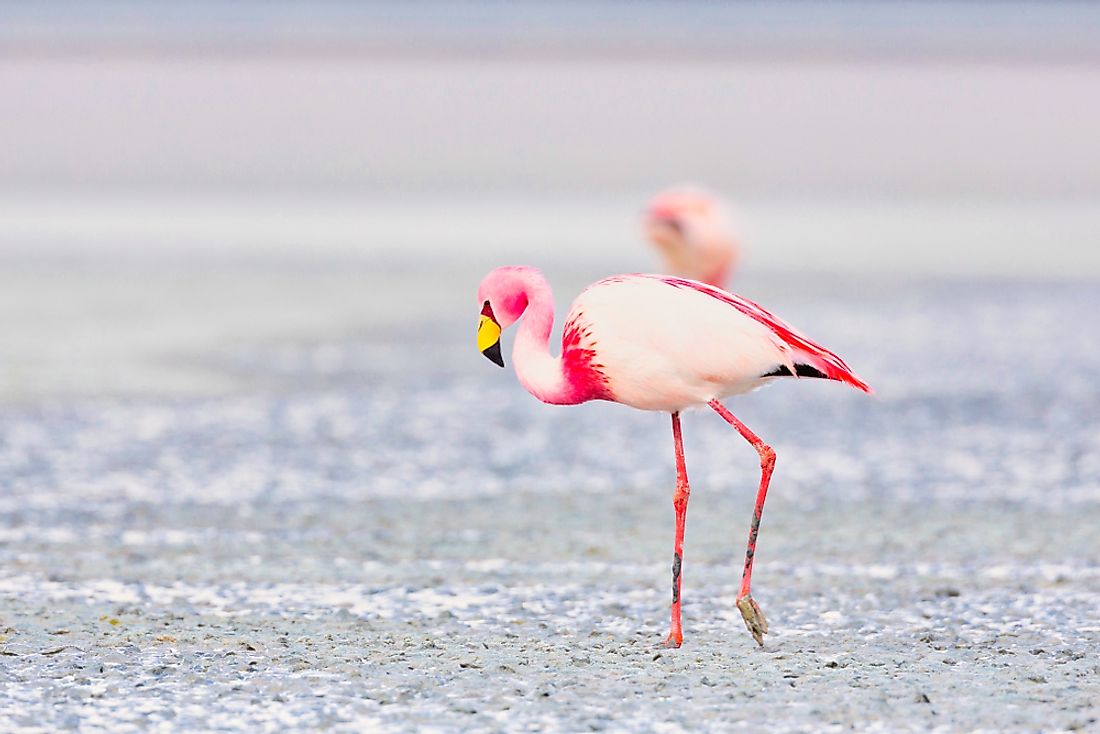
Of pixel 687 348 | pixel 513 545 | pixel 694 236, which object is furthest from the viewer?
pixel 694 236

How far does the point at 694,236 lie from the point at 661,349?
548 centimetres

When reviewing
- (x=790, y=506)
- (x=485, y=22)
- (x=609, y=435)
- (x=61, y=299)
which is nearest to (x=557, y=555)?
(x=790, y=506)

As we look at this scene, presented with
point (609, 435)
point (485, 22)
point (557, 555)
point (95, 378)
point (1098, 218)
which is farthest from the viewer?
point (485, 22)

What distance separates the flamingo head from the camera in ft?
16.7

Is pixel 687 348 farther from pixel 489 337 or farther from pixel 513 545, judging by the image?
pixel 513 545

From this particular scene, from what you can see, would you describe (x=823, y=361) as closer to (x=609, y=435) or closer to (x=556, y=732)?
(x=556, y=732)

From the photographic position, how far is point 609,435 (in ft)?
28.7

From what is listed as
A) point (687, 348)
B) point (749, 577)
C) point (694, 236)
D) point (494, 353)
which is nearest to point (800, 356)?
point (687, 348)

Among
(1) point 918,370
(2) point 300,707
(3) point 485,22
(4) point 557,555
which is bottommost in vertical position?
(2) point 300,707

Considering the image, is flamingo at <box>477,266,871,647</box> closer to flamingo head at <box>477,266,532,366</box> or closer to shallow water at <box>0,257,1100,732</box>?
flamingo head at <box>477,266,532,366</box>

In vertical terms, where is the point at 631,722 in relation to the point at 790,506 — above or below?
below

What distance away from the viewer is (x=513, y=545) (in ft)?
21.2

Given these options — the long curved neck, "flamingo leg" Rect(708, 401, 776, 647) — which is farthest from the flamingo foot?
the long curved neck

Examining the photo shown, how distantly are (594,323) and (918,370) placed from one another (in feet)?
19.1
